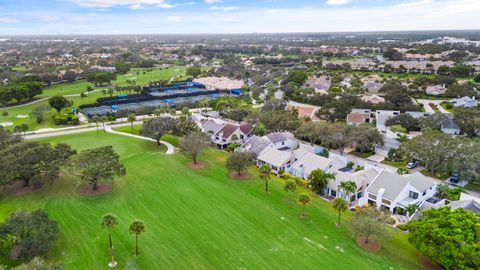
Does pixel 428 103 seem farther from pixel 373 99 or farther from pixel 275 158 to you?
pixel 275 158

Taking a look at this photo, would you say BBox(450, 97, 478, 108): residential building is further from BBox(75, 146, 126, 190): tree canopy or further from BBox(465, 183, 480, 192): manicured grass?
BBox(75, 146, 126, 190): tree canopy

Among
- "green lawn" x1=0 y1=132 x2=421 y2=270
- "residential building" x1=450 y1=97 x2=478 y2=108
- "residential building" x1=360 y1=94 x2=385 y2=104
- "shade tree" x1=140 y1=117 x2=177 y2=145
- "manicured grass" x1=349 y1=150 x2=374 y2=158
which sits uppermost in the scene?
"shade tree" x1=140 y1=117 x2=177 y2=145

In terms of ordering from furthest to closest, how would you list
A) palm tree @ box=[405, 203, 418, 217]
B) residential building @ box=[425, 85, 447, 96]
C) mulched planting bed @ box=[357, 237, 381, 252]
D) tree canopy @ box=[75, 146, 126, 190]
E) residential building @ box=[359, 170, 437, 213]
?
residential building @ box=[425, 85, 447, 96]
tree canopy @ box=[75, 146, 126, 190]
residential building @ box=[359, 170, 437, 213]
palm tree @ box=[405, 203, 418, 217]
mulched planting bed @ box=[357, 237, 381, 252]

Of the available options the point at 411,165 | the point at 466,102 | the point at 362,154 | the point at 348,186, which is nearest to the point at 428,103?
the point at 466,102

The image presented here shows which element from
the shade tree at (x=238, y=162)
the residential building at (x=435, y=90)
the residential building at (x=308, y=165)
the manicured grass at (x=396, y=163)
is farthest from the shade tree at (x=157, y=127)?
the residential building at (x=435, y=90)

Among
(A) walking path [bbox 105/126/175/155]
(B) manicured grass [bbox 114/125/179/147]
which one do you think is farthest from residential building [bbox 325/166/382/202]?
(B) manicured grass [bbox 114/125/179/147]

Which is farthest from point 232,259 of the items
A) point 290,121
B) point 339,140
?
point 290,121
